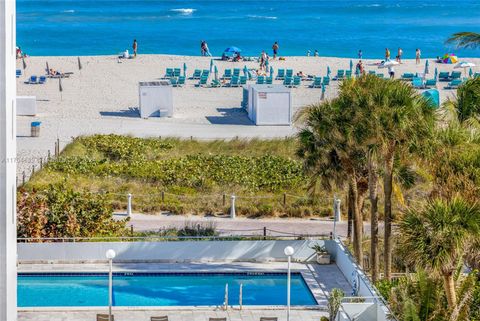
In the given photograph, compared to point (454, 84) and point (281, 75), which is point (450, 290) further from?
point (281, 75)

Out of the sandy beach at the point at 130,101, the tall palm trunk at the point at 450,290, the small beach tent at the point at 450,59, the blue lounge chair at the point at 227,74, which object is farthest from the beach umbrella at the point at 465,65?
the tall palm trunk at the point at 450,290

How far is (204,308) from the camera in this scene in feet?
64.7

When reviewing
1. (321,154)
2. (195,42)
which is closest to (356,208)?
(321,154)

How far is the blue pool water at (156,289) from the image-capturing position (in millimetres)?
21016

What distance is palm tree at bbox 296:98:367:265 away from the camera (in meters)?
20.2

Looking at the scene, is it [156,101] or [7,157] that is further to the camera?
[156,101]

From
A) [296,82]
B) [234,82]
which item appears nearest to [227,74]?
[234,82]

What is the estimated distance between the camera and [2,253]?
14.7m

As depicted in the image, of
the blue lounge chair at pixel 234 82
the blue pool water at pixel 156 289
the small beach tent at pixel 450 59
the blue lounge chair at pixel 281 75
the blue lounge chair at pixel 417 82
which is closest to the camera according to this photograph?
the blue pool water at pixel 156 289

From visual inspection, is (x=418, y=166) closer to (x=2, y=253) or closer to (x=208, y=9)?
(x=2, y=253)

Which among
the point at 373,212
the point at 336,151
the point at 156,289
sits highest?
the point at 336,151

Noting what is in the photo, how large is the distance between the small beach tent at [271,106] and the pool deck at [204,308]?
55.9 ft

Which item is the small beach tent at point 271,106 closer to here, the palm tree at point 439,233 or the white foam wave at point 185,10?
the palm tree at point 439,233

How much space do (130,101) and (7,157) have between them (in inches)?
1174
